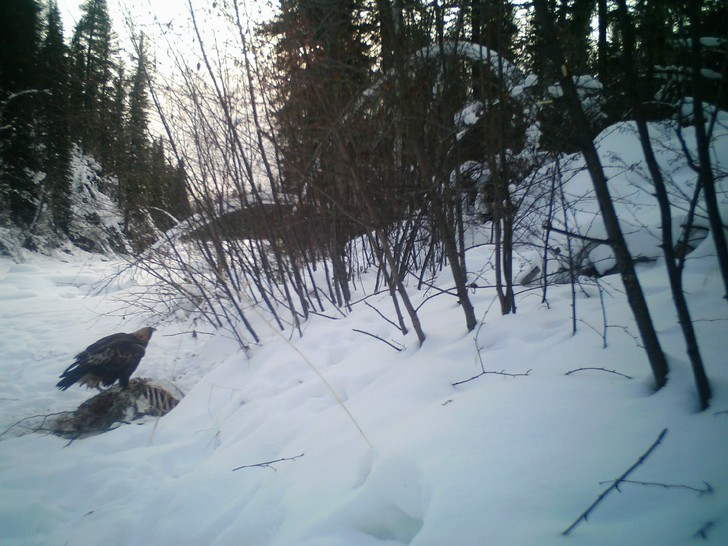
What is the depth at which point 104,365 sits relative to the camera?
3.57m

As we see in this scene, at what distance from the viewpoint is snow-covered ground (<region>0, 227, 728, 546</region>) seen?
0.91 metres

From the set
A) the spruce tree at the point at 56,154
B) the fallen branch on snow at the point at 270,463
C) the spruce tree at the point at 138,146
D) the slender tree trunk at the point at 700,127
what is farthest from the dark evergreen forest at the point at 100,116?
the slender tree trunk at the point at 700,127

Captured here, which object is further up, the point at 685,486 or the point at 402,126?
the point at 402,126

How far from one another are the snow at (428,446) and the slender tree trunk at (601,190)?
0.12 metres

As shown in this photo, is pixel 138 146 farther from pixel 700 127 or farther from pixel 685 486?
pixel 685 486

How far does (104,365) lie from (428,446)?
12.2 ft

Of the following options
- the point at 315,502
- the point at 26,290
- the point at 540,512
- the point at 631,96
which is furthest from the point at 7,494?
the point at 26,290

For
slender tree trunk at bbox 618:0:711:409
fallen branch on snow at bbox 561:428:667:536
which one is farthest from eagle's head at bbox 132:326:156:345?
slender tree trunk at bbox 618:0:711:409

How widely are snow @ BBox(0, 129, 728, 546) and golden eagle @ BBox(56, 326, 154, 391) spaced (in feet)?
1.23

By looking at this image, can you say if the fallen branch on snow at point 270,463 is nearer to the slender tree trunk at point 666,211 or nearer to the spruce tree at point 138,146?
the slender tree trunk at point 666,211

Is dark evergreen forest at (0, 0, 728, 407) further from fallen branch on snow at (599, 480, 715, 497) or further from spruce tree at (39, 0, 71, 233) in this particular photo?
spruce tree at (39, 0, 71, 233)

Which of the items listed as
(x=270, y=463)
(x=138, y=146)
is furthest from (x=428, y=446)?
(x=138, y=146)

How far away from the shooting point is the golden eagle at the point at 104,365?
3.51m

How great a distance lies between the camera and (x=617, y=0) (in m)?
0.99
